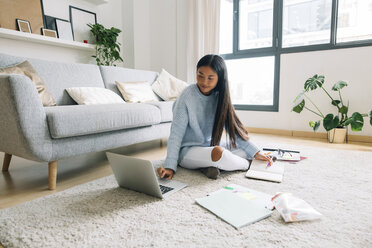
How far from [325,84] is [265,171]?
75.7 inches

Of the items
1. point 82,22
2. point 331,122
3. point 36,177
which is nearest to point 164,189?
point 36,177

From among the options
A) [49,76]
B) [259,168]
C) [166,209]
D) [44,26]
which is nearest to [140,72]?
[49,76]

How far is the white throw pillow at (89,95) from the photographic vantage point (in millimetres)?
1962

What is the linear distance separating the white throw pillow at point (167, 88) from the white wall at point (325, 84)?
1192 millimetres

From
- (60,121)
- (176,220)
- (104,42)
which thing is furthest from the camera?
(104,42)

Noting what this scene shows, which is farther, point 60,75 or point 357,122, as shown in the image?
point 357,122

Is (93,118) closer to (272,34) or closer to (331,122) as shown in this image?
(331,122)

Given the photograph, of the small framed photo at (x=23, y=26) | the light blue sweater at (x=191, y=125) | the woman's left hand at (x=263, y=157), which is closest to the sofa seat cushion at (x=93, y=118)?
the light blue sweater at (x=191, y=125)

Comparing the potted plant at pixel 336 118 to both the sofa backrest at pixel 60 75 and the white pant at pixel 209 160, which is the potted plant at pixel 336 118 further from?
the sofa backrest at pixel 60 75

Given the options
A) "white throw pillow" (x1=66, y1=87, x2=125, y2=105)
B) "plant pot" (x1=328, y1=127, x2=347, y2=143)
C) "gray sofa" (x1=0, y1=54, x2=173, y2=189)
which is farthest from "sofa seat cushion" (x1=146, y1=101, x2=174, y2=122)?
"plant pot" (x1=328, y1=127, x2=347, y2=143)

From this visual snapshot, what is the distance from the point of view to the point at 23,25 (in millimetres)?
2668

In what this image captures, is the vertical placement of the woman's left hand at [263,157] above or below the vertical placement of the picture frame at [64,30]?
below

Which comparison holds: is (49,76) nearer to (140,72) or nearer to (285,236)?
(140,72)

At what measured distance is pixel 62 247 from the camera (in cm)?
77
